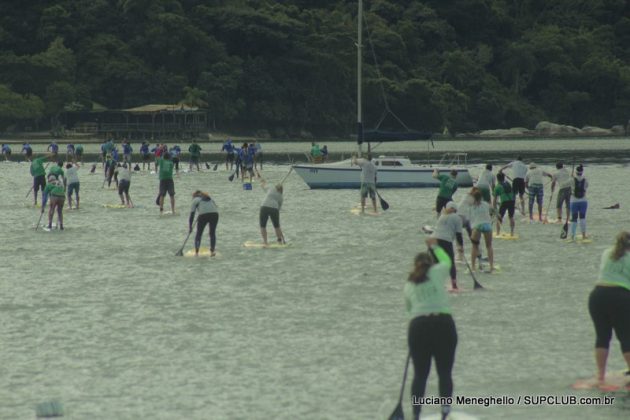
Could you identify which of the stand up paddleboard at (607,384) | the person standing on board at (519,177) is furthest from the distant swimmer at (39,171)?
the stand up paddleboard at (607,384)

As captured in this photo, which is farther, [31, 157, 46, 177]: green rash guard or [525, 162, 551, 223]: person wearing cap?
[31, 157, 46, 177]: green rash guard

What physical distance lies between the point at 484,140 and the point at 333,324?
127484 mm

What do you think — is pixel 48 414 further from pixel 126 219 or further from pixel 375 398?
pixel 126 219

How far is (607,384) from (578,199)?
562 inches

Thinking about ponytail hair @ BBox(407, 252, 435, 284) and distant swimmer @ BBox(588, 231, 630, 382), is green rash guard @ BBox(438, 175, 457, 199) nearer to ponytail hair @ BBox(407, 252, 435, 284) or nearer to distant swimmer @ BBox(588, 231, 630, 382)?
distant swimmer @ BBox(588, 231, 630, 382)

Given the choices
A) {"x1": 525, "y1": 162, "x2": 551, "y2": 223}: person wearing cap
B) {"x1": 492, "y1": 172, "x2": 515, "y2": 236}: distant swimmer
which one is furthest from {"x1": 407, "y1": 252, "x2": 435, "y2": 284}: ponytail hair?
{"x1": 525, "y1": 162, "x2": 551, "y2": 223}: person wearing cap

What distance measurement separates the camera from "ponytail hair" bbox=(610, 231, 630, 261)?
41.1 feet

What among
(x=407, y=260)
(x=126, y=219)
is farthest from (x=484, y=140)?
(x=407, y=260)

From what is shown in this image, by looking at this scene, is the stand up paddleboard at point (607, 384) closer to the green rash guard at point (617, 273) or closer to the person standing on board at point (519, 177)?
the green rash guard at point (617, 273)

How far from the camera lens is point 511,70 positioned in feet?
502

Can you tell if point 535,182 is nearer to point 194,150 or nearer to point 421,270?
point 421,270

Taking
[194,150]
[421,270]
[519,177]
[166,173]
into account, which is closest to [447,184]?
[519,177]

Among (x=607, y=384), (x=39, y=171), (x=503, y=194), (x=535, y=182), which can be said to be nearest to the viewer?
(x=607, y=384)

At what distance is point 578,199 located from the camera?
27031 mm
